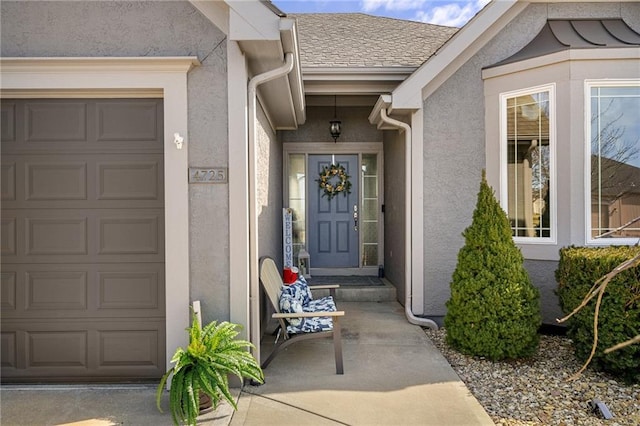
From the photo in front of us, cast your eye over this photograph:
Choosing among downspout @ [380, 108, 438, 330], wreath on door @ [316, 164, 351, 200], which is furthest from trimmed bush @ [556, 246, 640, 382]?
wreath on door @ [316, 164, 351, 200]

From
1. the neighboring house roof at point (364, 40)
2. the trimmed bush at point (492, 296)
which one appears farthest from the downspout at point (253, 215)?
the neighboring house roof at point (364, 40)

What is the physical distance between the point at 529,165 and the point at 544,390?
2827mm

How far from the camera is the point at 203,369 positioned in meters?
3.24

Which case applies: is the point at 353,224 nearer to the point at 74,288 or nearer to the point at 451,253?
the point at 451,253

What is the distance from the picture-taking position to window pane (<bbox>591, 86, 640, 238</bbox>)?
206 inches

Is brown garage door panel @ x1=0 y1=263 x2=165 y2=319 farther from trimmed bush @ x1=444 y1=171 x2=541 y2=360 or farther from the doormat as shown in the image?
the doormat

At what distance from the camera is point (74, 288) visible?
396 cm

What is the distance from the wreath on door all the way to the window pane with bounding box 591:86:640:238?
14.6 ft

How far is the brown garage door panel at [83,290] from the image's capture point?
12.9 feet

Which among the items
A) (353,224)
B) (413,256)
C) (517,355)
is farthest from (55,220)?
(353,224)

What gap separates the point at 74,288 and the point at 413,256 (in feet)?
13.3

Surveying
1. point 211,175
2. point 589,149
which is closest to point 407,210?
point 589,149

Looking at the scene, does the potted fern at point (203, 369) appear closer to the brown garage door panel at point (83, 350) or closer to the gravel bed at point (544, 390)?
the brown garage door panel at point (83, 350)

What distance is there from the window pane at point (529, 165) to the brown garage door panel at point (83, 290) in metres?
4.36
